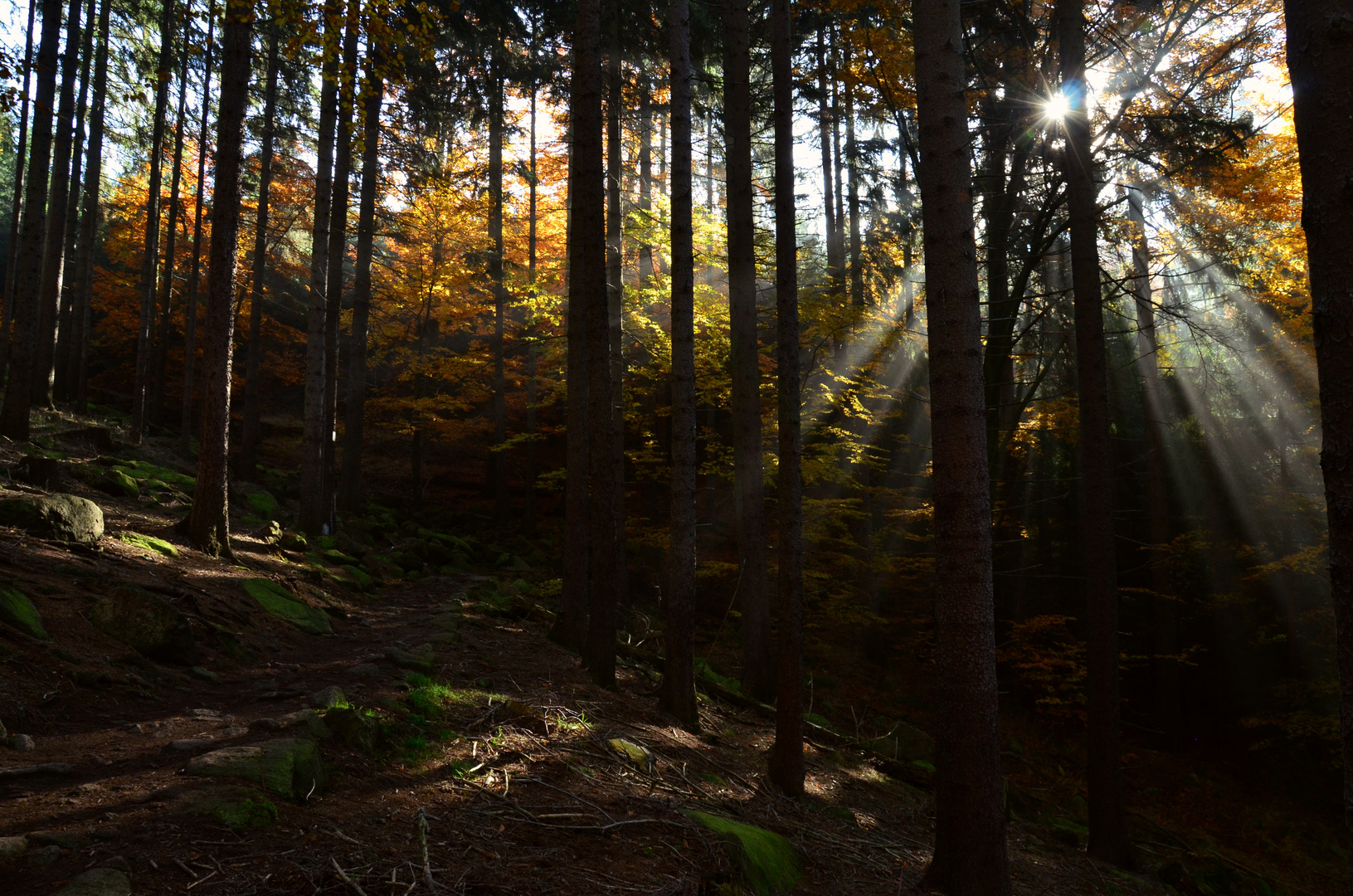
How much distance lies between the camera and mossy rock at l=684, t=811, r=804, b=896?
384 cm

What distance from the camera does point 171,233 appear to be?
1827 cm

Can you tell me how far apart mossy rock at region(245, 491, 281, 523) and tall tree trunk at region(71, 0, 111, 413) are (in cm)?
763

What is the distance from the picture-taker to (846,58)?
1046cm

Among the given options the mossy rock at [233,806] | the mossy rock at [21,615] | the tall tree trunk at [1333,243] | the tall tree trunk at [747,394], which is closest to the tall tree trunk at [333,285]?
the tall tree trunk at [747,394]

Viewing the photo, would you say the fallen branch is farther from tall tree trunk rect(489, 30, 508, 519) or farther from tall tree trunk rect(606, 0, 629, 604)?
tall tree trunk rect(489, 30, 508, 519)

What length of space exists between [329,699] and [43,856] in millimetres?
2341

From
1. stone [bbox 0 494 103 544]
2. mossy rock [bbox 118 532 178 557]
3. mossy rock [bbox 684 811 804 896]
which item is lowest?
mossy rock [bbox 684 811 804 896]

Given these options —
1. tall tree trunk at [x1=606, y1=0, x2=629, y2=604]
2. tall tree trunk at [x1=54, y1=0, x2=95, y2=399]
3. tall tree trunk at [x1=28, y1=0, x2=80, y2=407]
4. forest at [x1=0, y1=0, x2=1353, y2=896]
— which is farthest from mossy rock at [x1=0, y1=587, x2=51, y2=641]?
tall tree trunk at [x1=54, y1=0, x2=95, y2=399]

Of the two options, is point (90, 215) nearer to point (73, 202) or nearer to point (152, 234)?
point (73, 202)

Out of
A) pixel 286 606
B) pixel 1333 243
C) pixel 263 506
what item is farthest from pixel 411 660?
pixel 263 506

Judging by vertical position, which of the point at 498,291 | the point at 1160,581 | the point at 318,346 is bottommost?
the point at 1160,581

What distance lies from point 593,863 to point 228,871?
1517 millimetres

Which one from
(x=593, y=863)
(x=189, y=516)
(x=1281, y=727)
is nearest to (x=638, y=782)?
(x=593, y=863)

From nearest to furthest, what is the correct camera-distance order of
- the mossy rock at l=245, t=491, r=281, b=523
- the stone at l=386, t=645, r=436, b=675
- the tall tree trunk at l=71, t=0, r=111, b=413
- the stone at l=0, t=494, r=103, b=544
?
1. the stone at l=386, t=645, r=436, b=675
2. the stone at l=0, t=494, r=103, b=544
3. the mossy rock at l=245, t=491, r=281, b=523
4. the tall tree trunk at l=71, t=0, r=111, b=413
